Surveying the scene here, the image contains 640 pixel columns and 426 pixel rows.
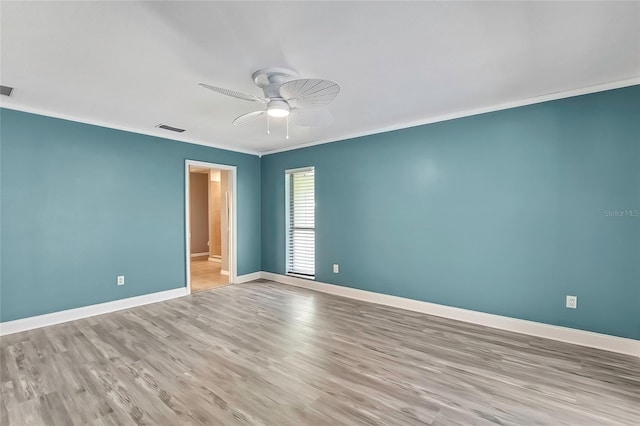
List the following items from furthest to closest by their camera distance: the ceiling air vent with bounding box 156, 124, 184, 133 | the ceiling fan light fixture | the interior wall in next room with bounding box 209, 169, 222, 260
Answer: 1. the interior wall in next room with bounding box 209, 169, 222, 260
2. the ceiling air vent with bounding box 156, 124, 184, 133
3. the ceiling fan light fixture

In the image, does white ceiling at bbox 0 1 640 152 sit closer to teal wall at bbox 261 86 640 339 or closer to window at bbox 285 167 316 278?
teal wall at bbox 261 86 640 339

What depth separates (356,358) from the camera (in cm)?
264

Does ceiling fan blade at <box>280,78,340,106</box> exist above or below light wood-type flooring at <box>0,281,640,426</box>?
above

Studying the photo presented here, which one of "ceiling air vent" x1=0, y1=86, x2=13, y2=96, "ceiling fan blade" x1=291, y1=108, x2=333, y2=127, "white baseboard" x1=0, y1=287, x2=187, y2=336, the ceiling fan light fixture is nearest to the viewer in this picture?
the ceiling fan light fixture

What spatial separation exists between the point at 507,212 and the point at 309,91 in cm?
265

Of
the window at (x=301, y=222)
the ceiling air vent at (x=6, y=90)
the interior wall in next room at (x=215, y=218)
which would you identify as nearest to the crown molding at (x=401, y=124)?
the ceiling air vent at (x=6, y=90)

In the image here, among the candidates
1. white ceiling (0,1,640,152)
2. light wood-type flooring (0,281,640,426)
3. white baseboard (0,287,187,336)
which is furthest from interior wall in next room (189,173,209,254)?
white ceiling (0,1,640,152)

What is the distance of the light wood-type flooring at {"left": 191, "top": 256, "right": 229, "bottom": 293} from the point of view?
5.31 metres

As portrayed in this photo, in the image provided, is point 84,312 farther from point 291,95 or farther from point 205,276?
point 291,95

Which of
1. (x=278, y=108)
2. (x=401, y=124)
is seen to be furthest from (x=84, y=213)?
(x=401, y=124)

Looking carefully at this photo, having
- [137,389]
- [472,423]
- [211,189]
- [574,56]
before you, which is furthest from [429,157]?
[211,189]

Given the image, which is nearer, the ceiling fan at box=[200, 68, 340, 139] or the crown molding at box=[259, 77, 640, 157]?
the ceiling fan at box=[200, 68, 340, 139]

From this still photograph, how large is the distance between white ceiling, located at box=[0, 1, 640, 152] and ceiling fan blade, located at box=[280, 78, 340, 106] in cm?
29

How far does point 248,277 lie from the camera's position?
566 cm
